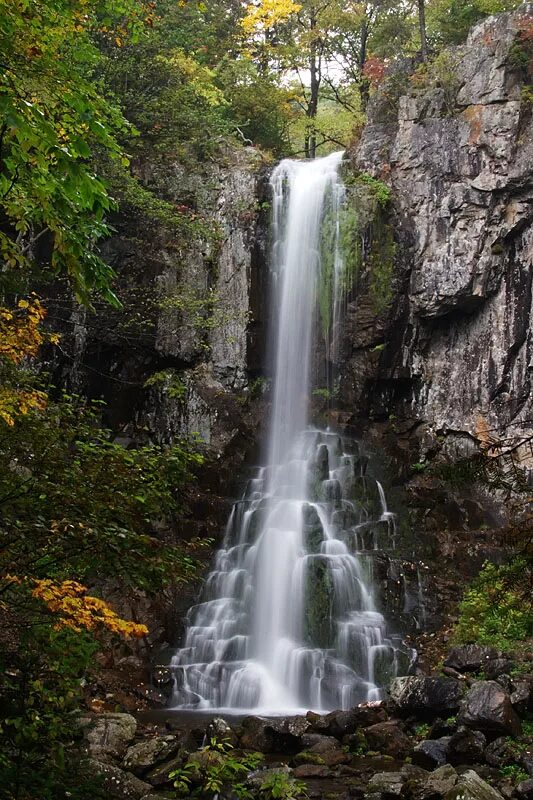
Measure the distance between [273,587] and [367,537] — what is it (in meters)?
2.33

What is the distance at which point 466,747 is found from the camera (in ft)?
24.7

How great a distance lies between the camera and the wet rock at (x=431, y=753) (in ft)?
24.6

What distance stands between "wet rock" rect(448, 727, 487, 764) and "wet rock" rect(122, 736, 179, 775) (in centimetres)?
321

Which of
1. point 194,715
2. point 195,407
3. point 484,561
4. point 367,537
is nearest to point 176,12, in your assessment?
point 195,407

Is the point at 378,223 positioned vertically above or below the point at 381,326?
above

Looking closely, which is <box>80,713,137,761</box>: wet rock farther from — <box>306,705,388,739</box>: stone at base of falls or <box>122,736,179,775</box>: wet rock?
<box>306,705,388,739</box>: stone at base of falls

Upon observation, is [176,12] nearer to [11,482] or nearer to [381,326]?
[381,326]

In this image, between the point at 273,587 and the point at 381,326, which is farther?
the point at 381,326

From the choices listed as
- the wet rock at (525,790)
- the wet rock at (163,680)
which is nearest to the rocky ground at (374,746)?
the wet rock at (525,790)

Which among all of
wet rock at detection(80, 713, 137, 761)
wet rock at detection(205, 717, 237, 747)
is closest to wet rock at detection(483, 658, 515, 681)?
wet rock at detection(205, 717, 237, 747)

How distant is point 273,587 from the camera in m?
13.0

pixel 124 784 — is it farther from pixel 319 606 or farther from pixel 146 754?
pixel 319 606

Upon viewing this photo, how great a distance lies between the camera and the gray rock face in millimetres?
15656

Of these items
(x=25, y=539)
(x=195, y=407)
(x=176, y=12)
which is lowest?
(x=25, y=539)
